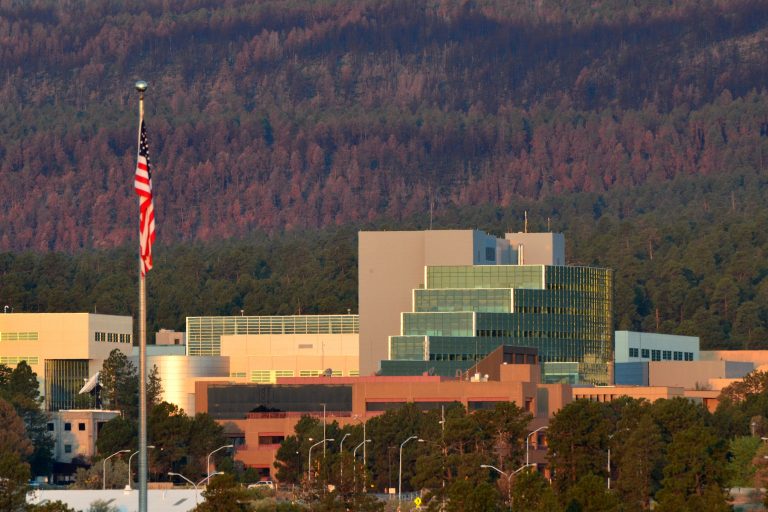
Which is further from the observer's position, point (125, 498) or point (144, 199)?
point (125, 498)

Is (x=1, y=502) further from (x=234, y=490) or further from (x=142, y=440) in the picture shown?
(x=142, y=440)

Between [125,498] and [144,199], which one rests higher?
[144,199]

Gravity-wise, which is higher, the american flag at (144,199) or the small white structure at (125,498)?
the american flag at (144,199)

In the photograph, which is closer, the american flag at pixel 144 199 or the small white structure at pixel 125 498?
the american flag at pixel 144 199

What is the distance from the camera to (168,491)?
18025 cm

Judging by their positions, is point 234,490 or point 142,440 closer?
point 142,440

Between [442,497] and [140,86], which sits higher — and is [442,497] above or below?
below

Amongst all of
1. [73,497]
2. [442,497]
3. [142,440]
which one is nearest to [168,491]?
[73,497]

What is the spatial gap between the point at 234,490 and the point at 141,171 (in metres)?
67.1

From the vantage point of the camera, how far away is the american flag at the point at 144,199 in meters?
89.6

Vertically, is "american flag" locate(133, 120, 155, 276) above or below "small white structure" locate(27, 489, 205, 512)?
above

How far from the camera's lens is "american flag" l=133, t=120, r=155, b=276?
8962cm

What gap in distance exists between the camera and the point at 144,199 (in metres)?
90.4

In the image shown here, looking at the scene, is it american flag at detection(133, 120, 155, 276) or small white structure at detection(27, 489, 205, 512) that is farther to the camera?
small white structure at detection(27, 489, 205, 512)
